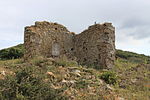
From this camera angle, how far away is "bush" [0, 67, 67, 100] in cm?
732

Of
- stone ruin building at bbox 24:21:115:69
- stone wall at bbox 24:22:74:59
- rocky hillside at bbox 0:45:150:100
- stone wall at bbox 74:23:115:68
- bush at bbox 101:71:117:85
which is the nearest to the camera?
rocky hillside at bbox 0:45:150:100

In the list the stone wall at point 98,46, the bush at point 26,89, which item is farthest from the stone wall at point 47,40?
the bush at point 26,89

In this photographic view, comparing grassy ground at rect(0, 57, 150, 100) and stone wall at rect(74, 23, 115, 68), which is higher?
stone wall at rect(74, 23, 115, 68)

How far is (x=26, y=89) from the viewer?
24.9 feet

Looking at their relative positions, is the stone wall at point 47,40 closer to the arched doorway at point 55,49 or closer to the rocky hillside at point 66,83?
the arched doorway at point 55,49

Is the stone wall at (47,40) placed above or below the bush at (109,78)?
above

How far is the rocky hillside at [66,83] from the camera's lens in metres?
7.54

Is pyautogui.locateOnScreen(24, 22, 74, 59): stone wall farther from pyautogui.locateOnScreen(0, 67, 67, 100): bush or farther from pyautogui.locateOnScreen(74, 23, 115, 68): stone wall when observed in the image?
pyautogui.locateOnScreen(0, 67, 67, 100): bush

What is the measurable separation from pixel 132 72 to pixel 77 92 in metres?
6.08

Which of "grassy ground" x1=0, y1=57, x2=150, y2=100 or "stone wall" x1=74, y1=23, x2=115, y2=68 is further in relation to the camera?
"stone wall" x1=74, y1=23, x2=115, y2=68

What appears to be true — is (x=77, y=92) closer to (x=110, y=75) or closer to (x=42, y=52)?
(x=110, y=75)

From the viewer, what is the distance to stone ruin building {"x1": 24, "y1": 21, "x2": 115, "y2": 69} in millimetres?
16656

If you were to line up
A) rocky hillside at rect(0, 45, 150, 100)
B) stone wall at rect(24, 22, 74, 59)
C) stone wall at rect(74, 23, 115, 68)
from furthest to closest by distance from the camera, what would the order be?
stone wall at rect(24, 22, 74, 59)
stone wall at rect(74, 23, 115, 68)
rocky hillside at rect(0, 45, 150, 100)

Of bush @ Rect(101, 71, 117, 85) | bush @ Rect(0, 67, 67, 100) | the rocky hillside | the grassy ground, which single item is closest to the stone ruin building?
the rocky hillside
